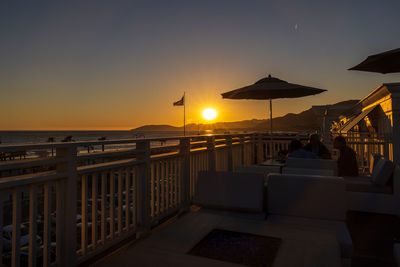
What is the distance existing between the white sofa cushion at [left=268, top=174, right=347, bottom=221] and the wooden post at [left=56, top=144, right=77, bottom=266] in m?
1.85

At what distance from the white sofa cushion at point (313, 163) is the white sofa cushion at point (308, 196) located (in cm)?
131

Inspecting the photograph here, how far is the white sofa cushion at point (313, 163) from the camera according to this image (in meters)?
3.73

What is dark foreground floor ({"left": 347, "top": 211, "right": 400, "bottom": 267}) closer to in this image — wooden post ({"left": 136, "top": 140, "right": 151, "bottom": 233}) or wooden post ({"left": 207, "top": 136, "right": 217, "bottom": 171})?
wooden post ({"left": 136, "top": 140, "right": 151, "bottom": 233})

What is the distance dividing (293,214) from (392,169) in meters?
2.17

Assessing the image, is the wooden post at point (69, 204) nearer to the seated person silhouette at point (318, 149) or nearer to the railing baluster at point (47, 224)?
the railing baluster at point (47, 224)

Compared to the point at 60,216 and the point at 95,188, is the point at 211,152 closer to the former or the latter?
the point at 95,188

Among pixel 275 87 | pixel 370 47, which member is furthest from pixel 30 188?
pixel 370 47

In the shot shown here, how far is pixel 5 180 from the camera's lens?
1.56m

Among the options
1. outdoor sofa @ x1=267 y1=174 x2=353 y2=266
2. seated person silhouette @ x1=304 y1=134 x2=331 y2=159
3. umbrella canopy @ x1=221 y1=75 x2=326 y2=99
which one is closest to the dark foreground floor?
outdoor sofa @ x1=267 y1=174 x2=353 y2=266

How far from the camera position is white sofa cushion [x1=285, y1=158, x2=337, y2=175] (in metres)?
3.73

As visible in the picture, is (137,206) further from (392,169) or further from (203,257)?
(392,169)

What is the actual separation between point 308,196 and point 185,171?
1933 mm

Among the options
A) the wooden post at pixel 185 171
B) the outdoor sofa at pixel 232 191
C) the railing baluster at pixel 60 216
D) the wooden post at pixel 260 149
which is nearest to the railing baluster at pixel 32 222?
the railing baluster at pixel 60 216

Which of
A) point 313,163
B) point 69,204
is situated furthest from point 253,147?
point 69,204
